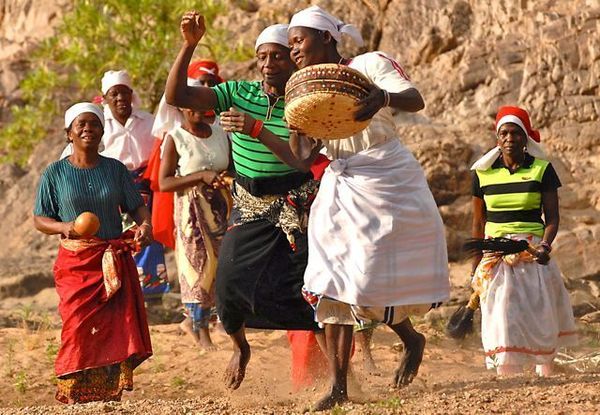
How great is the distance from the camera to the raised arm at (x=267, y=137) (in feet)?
19.9

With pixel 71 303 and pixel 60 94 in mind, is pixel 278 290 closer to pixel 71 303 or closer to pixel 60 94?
pixel 71 303

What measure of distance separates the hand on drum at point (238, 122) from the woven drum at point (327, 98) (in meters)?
0.39

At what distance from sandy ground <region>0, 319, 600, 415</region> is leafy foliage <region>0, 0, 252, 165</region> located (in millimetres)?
4902

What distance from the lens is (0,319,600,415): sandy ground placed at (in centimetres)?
567

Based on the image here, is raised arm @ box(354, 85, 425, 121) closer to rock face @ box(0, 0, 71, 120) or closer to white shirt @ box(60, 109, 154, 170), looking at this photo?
white shirt @ box(60, 109, 154, 170)

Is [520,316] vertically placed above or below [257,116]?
below

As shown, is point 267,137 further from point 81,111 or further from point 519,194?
point 519,194

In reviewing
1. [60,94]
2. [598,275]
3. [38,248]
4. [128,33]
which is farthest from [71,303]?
[60,94]

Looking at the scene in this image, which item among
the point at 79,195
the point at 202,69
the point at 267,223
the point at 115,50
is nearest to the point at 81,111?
the point at 79,195

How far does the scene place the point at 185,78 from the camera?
6250 millimetres

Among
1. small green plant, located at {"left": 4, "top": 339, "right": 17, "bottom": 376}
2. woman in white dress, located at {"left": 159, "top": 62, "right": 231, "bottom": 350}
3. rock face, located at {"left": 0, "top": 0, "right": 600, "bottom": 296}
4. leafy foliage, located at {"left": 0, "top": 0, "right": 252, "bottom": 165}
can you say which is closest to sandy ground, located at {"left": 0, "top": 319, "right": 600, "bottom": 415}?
small green plant, located at {"left": 4, "top": 339, "right": 17, "bottom": 376}

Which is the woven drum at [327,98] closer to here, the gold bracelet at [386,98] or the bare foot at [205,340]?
the gold bracelet at [386,98]

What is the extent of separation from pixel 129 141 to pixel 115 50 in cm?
469

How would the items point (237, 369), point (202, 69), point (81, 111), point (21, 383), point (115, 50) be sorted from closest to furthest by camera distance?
1. point (237, 369)
2. point (81, 111)
3. point (21, 383)
4. point (202, 69)
5. point (115, 50)
